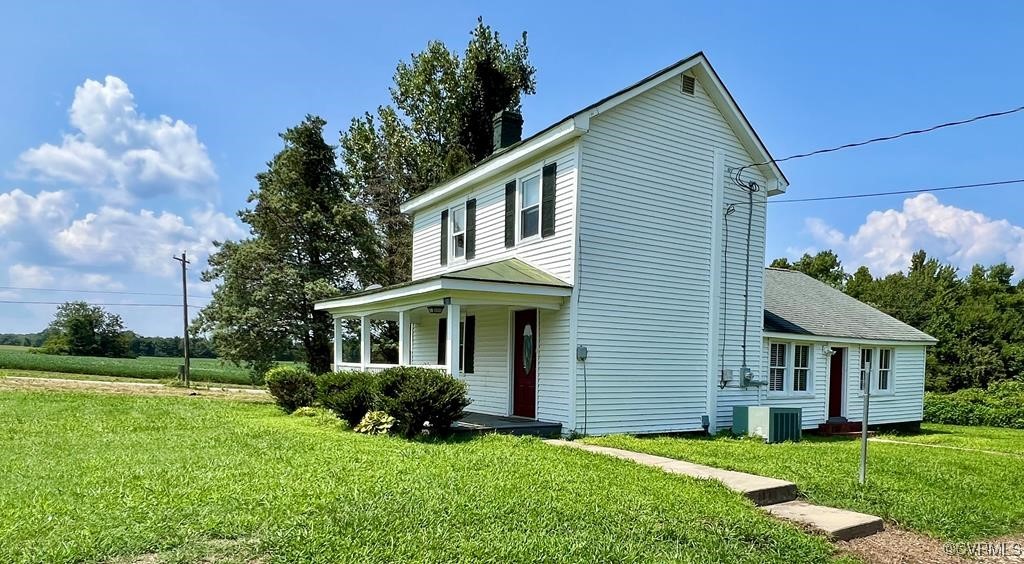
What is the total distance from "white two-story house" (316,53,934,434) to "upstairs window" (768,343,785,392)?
0.03 meters

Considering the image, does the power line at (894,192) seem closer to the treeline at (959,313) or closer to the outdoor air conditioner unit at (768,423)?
the outdoor air conditioner unit at (768,423)

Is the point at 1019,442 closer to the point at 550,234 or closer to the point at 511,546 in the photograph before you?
the point at 550,234

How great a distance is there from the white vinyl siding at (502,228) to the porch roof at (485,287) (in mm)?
292

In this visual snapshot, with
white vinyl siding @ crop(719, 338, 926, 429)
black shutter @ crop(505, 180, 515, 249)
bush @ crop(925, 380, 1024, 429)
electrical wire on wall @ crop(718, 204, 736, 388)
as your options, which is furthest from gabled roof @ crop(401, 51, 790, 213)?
bush @ crop(925, 380, 1024, 429)

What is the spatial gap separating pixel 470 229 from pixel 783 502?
973 cm

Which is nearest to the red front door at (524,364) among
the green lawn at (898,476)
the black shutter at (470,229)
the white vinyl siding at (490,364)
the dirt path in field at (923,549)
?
the white vinyl siding at (490,364)

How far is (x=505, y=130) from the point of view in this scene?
613 inches

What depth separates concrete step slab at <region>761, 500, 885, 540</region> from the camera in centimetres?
584

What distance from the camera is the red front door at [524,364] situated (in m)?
12.5

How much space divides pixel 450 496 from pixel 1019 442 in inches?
622

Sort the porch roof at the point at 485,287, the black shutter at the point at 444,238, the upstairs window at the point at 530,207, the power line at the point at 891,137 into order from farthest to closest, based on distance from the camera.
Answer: the black shutter at the point at 444,238 < the upstairs window at the point at 530,207 < the porch roof at the point at 485,287 < the power line at the point at 891,137

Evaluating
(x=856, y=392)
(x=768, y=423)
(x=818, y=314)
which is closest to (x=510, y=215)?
(x=768, y=423)

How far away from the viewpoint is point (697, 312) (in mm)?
13164

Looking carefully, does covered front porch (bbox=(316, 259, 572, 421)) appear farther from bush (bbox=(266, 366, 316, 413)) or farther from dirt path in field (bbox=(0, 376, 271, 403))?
dirt path in field (bbox=(0, 376, 271, 403))
